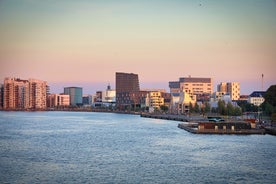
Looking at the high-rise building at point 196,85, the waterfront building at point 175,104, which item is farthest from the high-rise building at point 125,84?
the waterfront building at point 175,104

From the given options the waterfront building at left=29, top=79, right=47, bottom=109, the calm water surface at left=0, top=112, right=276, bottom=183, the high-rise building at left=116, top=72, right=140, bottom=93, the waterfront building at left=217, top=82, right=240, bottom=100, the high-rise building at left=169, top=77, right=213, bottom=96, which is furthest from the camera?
the waterfront building at left=29, top=79, right=47, bottom=109

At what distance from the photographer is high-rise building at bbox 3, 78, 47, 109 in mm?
182375

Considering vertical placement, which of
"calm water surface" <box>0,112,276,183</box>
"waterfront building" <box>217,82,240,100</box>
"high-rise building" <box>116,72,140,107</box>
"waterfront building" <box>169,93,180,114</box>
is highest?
"high-rise building" <box>116,72,140,107</box>

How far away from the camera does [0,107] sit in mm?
185875

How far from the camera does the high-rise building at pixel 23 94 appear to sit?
18238 centimetres

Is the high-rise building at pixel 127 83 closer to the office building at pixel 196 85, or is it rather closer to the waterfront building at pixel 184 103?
the office building at pixel 196 85

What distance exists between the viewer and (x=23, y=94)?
18312 centimetres

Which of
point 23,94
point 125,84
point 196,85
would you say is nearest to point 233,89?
point 196,85

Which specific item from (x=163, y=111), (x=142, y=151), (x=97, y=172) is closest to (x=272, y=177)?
(x=97, y=172)

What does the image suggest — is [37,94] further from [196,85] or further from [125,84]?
[196,85]

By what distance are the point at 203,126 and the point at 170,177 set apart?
25962 millimetres

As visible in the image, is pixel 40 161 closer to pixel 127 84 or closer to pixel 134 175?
pixel 134 175

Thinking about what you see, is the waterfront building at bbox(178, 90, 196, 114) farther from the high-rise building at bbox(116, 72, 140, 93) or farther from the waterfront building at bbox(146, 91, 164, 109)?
the high-rise building at bbox(116, 72, 140, 93)

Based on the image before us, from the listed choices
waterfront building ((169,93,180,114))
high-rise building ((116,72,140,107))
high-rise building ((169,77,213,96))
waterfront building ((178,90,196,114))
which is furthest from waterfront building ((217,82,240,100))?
waterfront building ((178,90,196,114))
